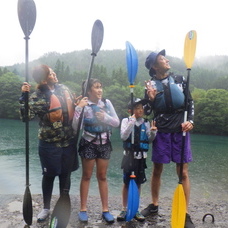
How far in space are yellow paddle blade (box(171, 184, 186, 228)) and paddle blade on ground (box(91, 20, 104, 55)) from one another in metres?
2.31

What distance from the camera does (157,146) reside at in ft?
12.1

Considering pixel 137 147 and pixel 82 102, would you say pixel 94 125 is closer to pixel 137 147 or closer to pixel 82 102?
pixel 82 102

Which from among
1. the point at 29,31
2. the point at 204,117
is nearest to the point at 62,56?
the point at 204,117

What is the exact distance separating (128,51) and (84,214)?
7.99 feet

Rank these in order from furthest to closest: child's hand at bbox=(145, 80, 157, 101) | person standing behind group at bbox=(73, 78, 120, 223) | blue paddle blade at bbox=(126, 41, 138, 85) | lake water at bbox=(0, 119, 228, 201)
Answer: lake water at bbox=(0, 119, 228, 201), blue paddle blade at bbox=(126, 41, 138, 85), child's hand at bbox=(145, 80, 157, 101), person standing behind group at bbox=(73, 78, 120, 223)

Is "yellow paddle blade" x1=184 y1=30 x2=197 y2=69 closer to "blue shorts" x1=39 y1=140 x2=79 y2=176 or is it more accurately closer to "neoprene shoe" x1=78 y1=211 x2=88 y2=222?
"blue shorts" x1=39 y1=140 x2=79 y2=176

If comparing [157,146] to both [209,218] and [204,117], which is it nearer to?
[209,218]

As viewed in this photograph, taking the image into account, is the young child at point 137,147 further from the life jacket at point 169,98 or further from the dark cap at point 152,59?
the dark cap at point 152,59

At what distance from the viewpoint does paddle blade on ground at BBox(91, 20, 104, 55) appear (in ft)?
12.6

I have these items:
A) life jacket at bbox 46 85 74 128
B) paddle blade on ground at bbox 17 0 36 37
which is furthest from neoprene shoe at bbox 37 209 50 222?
paddle blade on ground at bbox 17 0 36 37

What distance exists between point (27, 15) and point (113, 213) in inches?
128

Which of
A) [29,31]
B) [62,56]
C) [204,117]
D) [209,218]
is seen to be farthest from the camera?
[62,56]

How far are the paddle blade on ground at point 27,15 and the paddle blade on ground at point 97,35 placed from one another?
862 millimetres

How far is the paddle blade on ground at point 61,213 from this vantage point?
325cm
